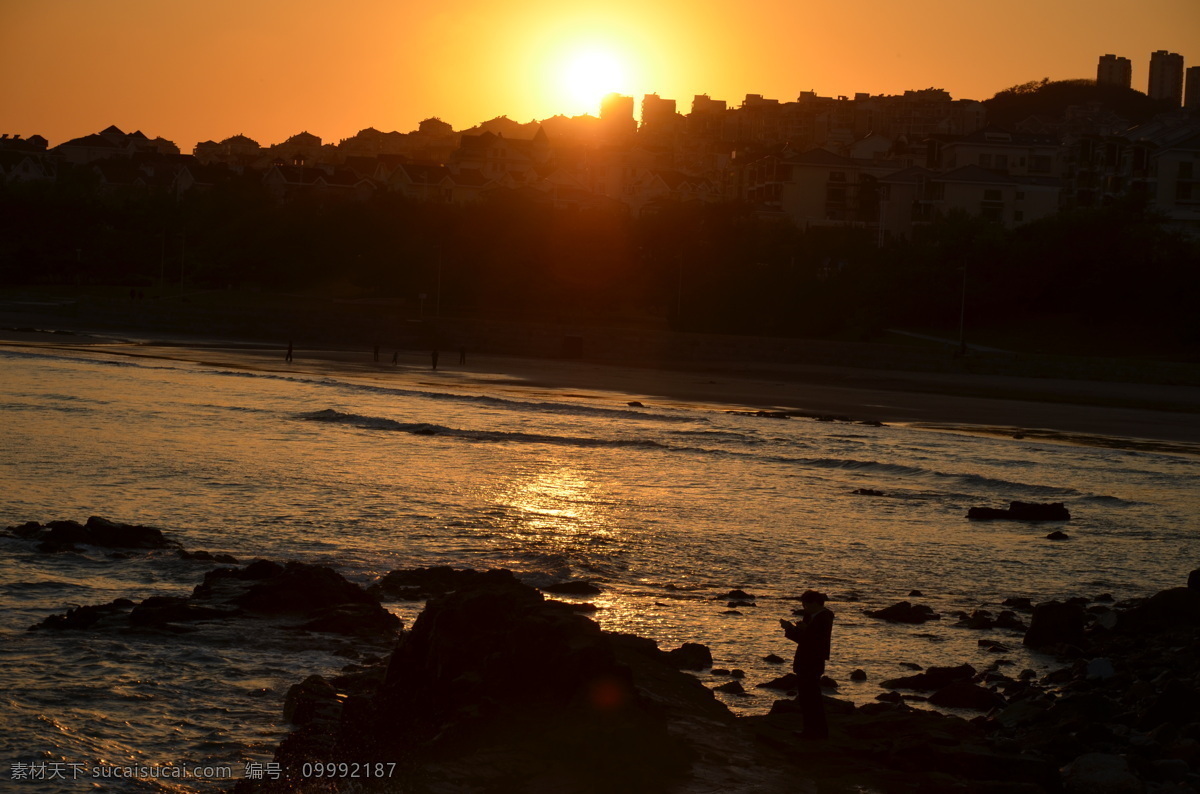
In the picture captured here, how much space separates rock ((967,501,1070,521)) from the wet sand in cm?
1536

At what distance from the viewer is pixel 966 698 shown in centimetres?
1034

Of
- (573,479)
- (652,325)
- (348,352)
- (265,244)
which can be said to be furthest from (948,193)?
(573,479)

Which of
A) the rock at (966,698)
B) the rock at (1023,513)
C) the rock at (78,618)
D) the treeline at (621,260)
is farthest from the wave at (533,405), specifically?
the treeline at (621,260)

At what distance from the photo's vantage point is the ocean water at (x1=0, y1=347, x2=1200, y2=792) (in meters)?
10.1

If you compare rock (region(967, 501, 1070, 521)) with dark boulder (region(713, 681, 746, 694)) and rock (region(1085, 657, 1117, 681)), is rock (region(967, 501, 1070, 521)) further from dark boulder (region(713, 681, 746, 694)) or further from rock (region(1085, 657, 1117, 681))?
dark boulder (region(713, 681, 746, 694))

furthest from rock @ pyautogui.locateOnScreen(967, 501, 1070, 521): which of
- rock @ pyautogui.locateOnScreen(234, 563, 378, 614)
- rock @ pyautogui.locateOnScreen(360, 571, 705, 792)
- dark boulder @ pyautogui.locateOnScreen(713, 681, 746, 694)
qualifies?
rock @ pyautogui.locateOnScreen(360, 571, 705, 792)

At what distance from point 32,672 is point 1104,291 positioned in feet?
243

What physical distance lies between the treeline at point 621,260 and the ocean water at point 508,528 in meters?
42.0

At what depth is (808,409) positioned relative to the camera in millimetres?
44438

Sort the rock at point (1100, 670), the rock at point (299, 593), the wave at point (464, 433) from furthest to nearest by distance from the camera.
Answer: the wave at point (464, 433), the rock at point (299, 593), the rock at point (1100, 670)

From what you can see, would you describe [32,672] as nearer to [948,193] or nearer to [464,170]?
[948,193]

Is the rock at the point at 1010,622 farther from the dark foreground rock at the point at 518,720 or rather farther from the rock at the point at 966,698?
the dark foreground rock at the point at 518,720

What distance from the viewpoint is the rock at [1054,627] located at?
40.6ft

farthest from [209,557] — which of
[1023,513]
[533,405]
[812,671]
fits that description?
[533,405]
